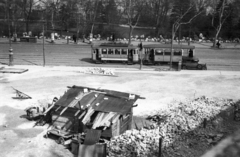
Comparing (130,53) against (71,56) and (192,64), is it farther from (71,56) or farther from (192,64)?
(71,56)

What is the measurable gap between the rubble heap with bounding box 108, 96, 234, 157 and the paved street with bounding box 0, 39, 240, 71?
18.6 meters

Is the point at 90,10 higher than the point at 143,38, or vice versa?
the point at 90,10

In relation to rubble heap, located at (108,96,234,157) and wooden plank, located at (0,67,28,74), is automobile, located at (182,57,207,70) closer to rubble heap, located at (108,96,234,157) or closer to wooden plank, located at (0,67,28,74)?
rubble heap, located at (108,96,234,157)

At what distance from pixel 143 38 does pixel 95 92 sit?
155ft

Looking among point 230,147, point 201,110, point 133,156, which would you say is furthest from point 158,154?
point 230,147

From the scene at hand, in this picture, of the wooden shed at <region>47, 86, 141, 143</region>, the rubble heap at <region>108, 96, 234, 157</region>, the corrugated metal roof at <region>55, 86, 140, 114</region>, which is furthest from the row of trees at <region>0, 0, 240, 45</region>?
the rubble heap at <region>108, 96, 234, 157</region>

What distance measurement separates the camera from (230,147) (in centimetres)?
165

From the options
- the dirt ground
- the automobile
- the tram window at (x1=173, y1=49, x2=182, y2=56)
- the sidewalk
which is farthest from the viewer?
the tram window at (x1=173, y1=49, x2=182, y2=56)

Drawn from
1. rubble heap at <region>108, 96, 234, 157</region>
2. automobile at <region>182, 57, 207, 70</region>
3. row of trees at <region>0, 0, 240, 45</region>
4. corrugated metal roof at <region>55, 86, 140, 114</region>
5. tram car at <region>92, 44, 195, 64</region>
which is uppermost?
row of trees at <region>0, 0, 240, 45</region>

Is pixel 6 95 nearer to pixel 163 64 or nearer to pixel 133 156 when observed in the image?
pixel 133 156

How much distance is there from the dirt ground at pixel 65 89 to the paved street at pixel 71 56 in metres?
3.66

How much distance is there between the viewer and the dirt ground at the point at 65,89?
472 inches

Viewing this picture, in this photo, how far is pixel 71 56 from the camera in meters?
37.9

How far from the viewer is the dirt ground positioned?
39.3 ft
